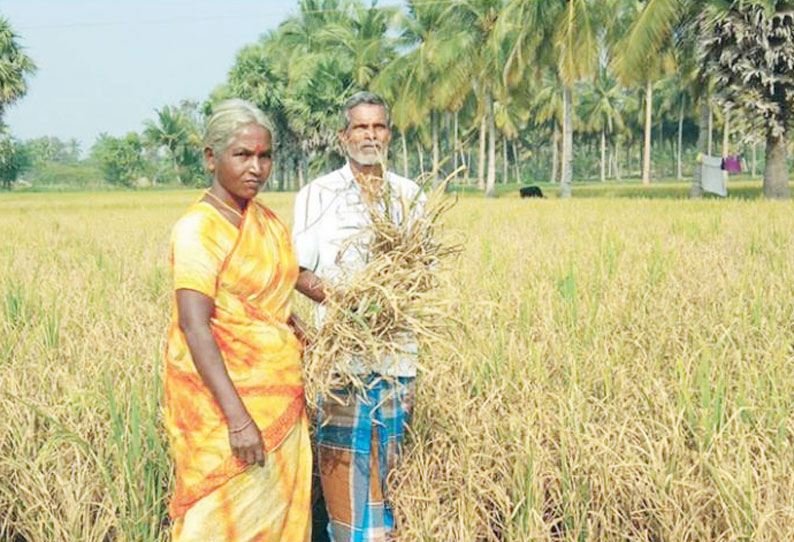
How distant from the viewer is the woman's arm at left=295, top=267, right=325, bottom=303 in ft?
5.38

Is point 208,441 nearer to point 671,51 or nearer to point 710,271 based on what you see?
point 710,271

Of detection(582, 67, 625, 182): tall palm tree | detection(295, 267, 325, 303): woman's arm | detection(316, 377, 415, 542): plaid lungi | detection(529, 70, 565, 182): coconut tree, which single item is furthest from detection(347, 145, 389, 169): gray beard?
detection(582, 67, 625, 182): tall palm tree

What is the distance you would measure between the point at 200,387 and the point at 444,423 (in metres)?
0.88

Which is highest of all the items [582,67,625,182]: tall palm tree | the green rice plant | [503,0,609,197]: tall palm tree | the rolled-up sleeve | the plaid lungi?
[582,67,625,182]: tall palm tree

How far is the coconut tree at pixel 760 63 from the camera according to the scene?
12.1m

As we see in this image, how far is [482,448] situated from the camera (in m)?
1.95

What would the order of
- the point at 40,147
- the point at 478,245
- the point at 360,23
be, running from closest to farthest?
1. the point at 478,245
2. the point at 360,23
3. the point at 40,147

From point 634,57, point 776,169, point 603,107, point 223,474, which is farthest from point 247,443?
point 603,107

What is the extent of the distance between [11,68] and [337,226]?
2026cm

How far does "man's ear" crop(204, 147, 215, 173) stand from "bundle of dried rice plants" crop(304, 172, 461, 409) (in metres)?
0.35

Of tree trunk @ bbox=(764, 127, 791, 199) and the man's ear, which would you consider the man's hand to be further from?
tree trunk @ bbox=(764, 127, 791, 199)

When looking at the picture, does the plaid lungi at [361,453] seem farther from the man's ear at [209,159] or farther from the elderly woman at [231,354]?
the man's ear at [209,159]

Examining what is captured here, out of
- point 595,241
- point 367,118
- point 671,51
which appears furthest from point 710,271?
point 671,51

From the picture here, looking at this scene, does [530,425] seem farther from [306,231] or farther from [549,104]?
[549,104]
